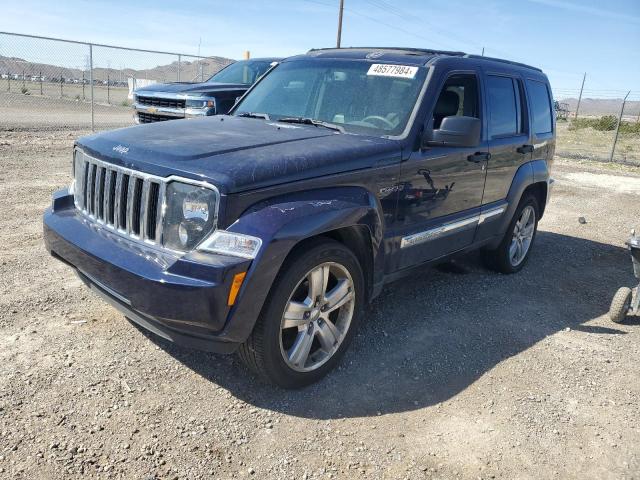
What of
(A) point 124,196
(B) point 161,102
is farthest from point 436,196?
(B) point 161,102

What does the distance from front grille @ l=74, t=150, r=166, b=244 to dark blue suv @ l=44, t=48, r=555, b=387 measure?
0.03 feet

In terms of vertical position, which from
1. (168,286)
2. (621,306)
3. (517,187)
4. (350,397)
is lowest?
(350,397)

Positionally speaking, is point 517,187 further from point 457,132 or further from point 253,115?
point 253,115

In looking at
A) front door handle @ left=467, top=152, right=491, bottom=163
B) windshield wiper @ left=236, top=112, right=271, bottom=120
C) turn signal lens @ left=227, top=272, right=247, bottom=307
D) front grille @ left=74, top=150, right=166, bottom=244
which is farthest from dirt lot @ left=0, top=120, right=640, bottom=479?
windshield wiper @ left=236, top=112, right=271, bottom=120

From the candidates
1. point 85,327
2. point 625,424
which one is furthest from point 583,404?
point 85,327

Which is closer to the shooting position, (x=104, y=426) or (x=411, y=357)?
(x=104, y=426)

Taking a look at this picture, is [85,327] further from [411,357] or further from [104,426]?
[411,357]

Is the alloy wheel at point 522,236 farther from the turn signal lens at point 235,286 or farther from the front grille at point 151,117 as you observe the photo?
the front grille at point 151,117

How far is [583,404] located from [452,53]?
2876mm

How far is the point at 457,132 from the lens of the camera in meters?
3.65

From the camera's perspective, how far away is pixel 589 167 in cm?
1557

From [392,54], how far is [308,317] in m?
2.32

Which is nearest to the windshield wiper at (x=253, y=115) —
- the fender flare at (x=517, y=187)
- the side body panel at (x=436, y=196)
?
the side body panel at (x=436, y=196)

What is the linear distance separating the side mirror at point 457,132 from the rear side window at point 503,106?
109cm
